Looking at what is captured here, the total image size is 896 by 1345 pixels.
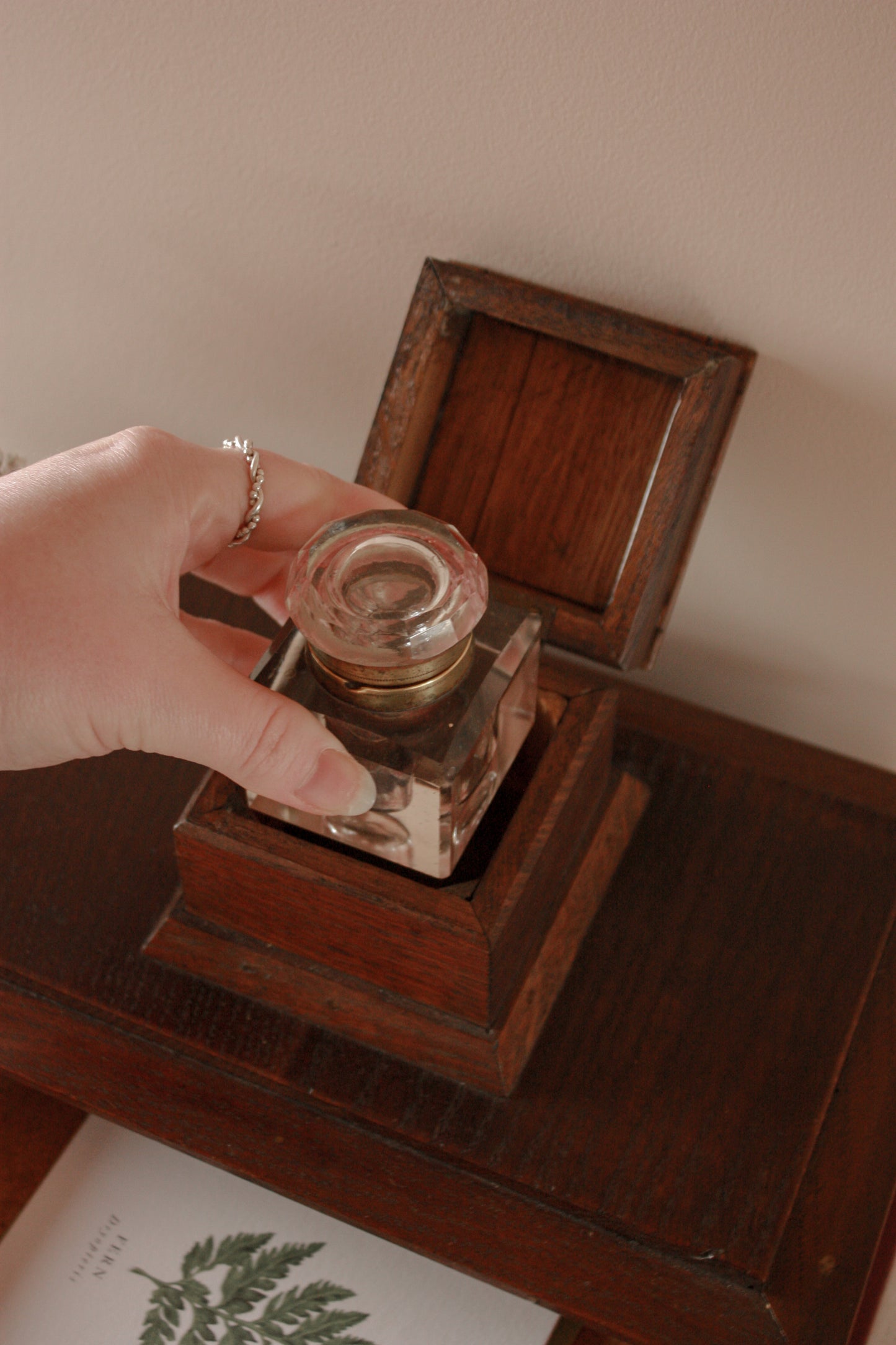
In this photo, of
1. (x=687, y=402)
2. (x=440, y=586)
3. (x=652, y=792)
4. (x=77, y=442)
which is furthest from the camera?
(x=77, y=442)

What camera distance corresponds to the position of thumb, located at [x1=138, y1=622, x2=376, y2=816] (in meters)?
0.45

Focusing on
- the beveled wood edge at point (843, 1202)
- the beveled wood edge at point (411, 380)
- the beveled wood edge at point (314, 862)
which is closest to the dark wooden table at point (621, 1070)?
the beveled wood edge at point (843, 1202)

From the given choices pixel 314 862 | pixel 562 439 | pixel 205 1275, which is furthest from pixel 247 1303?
pixel 562 439

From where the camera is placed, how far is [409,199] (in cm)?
60

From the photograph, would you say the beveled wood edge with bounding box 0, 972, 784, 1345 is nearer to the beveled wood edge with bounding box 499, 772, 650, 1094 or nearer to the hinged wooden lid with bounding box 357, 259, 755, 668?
the beveled wood edge with bounding box 499, 772, 650, 1094

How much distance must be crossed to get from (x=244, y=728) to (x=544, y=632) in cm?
17

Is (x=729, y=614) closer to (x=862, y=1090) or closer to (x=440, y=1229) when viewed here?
(x=862, y=1090)

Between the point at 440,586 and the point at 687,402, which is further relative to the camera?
the point at 687,402

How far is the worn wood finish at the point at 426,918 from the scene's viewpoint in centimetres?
49

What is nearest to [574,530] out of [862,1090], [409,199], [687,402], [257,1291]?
[687,402]

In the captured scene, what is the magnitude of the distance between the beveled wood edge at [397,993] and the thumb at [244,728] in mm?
142

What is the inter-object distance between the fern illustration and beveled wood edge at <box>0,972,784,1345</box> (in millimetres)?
74

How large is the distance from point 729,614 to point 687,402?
208 millimetres

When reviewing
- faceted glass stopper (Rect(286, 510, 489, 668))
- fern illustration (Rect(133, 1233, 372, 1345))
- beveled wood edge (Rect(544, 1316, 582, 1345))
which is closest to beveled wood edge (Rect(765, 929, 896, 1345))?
beveled wood edge (Rect(544, 1316, 582, 1345))
